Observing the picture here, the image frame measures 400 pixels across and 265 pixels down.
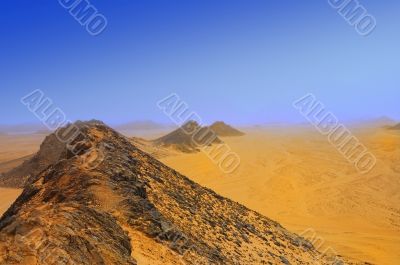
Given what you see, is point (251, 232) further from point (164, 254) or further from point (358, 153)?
point (358, 153)

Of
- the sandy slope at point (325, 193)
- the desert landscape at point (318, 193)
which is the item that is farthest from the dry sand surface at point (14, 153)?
the sandy slope at point (325, 193)

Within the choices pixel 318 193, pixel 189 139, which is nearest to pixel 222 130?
pixel 189 139

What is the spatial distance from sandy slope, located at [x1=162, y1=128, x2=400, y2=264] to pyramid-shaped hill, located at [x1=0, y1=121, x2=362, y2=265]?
5.98 m

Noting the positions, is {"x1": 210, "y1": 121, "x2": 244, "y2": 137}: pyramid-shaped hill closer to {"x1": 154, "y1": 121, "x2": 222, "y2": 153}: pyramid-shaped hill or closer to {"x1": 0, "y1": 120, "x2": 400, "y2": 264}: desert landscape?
{"x1": 154, "y1": 121, "x2": 222, "y2": 153}: pyramid-shaped hill

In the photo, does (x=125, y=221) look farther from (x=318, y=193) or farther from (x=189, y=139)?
(x=189, y=139)

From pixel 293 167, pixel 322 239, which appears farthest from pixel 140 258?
pixel 293 167

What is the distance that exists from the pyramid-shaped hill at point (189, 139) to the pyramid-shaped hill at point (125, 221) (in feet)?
95.4

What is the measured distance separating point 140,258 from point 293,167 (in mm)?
27627

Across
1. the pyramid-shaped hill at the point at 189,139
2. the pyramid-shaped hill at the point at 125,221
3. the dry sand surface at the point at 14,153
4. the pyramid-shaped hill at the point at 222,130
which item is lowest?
the dry sand surface at the point at 14,153

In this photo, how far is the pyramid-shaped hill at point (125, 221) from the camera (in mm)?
5578

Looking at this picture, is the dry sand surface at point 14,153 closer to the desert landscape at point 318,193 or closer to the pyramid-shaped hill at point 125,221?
the desert landscape at point 318,193

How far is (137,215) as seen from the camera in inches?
289

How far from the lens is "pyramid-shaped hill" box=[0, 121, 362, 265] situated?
558cm

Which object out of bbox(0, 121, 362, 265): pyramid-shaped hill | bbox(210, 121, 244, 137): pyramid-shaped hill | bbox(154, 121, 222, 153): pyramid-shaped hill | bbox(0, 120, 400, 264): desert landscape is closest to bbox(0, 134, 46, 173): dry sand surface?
bbox(0, 120, 400, 264): desert landscape
